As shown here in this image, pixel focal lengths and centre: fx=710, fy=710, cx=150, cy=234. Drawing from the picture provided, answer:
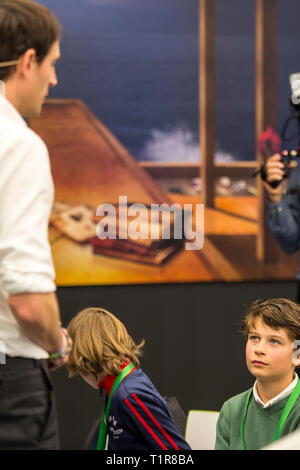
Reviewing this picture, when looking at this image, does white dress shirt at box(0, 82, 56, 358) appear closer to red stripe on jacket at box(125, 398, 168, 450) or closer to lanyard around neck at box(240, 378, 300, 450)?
red stripe on jacket at box(125, 398, 168, 450)

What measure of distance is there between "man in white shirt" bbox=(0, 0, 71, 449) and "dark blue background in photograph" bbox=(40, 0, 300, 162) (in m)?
2.74

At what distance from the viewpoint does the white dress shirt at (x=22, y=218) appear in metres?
1.21

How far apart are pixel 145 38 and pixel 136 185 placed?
2.85 feet

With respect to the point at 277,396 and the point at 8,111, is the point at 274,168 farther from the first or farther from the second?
the point at 8,111

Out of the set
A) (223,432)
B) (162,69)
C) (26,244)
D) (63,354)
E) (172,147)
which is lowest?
(223,432)

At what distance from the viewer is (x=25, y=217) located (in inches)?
48.4

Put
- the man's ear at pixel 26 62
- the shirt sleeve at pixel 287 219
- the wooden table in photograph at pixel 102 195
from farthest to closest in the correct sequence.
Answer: the wooden table in photograph at pixel 102 195 → the shirt sleeve at pixel 287 219 → the man's ear at pixel 26 62

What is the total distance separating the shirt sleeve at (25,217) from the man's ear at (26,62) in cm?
13

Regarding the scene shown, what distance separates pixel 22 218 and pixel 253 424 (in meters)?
0.96

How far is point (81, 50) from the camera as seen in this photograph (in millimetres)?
4074

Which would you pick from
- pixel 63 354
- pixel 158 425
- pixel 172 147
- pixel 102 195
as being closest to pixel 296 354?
pixel 158 425

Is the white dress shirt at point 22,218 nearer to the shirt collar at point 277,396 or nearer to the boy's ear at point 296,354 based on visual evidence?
the shirt collar at point 277,396

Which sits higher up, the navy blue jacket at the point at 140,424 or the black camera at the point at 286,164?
the black camera at the point at 286,164

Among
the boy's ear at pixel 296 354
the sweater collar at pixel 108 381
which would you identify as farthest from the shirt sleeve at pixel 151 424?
the boy's ear at pixel 296 354
